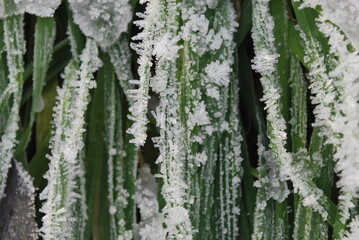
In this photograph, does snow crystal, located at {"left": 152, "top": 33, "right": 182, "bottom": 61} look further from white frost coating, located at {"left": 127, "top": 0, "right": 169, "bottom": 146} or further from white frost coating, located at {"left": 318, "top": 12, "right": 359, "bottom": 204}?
white frost coating, located at {"left": 318, "top": 12, "right": 359, "bottom": 204}

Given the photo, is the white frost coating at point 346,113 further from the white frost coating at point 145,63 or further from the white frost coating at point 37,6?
the white frost coating at point 37,6

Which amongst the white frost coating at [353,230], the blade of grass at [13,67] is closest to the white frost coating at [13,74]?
the blade of grass at [13,67]

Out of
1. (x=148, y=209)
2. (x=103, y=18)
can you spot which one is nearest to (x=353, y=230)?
(x=148, y=209)

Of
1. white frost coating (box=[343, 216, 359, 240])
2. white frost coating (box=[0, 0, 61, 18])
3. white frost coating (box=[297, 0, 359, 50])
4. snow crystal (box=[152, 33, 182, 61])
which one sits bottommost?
white frost coating (box=[343, 216, 359, 240])

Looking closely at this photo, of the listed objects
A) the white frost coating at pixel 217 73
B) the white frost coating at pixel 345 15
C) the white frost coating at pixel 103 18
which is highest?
the white frost coating at pixel 103 18

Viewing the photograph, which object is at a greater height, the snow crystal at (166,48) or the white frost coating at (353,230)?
the snow crystal at (166,48)

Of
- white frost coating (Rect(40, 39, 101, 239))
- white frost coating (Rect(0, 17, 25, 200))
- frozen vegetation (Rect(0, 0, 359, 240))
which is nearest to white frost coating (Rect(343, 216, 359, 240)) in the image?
frozen vegetation (Rect(0, 0, 359, 240))
